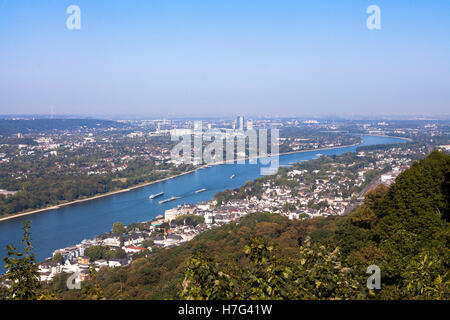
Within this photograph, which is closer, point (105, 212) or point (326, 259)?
point (326, 259)

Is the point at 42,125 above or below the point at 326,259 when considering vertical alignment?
→ above

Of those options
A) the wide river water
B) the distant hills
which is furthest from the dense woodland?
the distant hills

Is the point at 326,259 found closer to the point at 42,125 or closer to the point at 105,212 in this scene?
the point at 105,212

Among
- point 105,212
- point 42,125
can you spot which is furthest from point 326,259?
point 42,125

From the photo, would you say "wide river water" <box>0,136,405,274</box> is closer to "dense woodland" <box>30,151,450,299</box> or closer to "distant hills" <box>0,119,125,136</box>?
"dense woodland" <box>30,151,450,299</box>

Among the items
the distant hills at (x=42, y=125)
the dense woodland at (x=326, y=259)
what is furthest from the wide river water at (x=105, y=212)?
the distant hills at (x=42, y=125)
